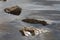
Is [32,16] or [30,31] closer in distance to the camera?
[30,31]

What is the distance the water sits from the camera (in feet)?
6.90

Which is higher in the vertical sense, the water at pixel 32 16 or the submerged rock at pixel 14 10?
the submerged rock at pixel 14 10

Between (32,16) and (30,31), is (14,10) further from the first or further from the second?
(30,31)

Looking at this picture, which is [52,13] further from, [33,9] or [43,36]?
[43,36]

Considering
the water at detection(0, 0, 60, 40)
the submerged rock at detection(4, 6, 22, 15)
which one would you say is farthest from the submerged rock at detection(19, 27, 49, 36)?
the submerged rock at detection(4, 6, 22, 15)

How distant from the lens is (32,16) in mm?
2631

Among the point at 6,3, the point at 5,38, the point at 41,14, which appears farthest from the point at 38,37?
the point at 6,3

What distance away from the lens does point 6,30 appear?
2.22 metres

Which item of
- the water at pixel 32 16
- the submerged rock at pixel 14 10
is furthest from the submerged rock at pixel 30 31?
the submerged rock at pixel 14 10

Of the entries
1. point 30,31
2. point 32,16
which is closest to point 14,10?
point 32,16

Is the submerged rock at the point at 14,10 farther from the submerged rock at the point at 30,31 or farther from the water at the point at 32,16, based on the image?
the submerged rock at the point at 30,31

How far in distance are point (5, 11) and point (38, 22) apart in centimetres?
57

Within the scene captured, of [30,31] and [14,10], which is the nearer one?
[30,31]

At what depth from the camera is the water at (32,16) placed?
2.10 m
